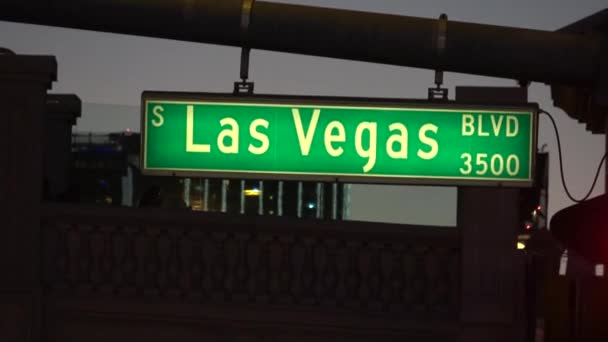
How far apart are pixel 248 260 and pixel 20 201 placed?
6.49 ft

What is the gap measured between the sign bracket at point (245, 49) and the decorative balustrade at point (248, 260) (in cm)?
357

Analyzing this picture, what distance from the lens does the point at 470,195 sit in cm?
857

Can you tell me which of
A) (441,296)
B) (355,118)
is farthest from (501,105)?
(441,296)

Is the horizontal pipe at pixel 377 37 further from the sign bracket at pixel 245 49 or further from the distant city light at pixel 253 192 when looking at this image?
the distant city light at pixel 253 192

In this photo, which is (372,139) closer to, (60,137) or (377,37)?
(377,37)

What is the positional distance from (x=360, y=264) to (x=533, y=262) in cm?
145

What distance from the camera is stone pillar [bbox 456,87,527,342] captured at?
337 inches

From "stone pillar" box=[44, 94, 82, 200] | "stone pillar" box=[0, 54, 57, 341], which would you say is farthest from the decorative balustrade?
"stone pillar" box=[44, 94, 82, 200]

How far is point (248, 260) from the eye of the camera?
918 centimetres

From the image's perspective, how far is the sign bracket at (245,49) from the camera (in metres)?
5.08

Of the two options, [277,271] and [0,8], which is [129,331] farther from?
[0,8]

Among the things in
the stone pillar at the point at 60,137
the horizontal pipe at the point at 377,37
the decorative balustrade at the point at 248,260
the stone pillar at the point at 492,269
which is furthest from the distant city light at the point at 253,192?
the horizontal pipe at the point at 377,37

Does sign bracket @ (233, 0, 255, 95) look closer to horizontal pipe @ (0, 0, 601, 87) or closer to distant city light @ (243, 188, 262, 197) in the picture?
horizontal pipe @ (0, 0, 601, 87)

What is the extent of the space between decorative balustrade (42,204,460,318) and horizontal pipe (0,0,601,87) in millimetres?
3965
